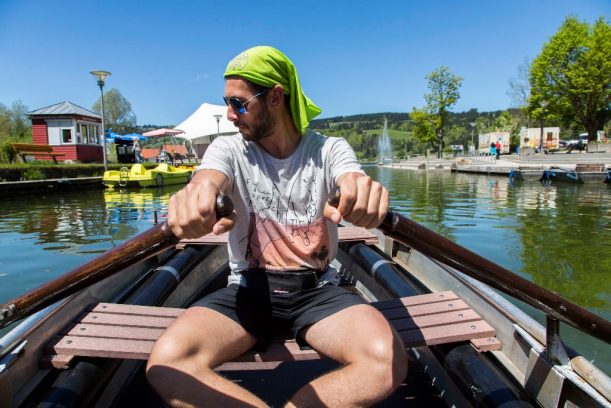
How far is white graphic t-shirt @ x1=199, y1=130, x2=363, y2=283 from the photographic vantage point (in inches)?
83.9

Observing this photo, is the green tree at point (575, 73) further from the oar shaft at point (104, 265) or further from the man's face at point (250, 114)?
the oar shaft at point (104, 265)

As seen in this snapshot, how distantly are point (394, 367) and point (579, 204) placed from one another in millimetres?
13389

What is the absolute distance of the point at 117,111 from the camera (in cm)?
6106

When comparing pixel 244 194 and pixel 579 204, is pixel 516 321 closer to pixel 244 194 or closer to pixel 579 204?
pixel 244 194

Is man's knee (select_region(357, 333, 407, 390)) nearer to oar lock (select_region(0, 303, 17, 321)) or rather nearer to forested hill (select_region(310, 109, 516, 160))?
oar lock (select_region(0, 303, 17, 321))

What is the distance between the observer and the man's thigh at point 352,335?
1.66 meters

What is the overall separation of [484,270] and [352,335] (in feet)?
1.89

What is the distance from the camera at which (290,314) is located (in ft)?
6.67

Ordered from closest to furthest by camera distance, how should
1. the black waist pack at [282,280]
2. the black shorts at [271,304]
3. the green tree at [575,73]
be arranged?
the black shorts at [271,304], the black waist pack at [282,280], the green tree at [575,73]

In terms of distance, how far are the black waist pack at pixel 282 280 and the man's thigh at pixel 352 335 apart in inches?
8.8

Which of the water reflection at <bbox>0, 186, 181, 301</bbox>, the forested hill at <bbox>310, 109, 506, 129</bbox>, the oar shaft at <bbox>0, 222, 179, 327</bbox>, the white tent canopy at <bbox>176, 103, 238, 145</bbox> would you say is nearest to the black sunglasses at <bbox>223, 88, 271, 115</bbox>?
the oar shaft at <bbox>0, 222, 179, 327</bbox>

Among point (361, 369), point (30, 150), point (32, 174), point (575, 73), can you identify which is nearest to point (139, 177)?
point (32, 174)

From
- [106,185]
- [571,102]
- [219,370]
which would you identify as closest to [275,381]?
[219,370]

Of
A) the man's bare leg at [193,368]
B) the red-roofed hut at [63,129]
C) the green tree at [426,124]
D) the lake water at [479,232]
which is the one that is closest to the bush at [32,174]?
the lake water at [479,232]
